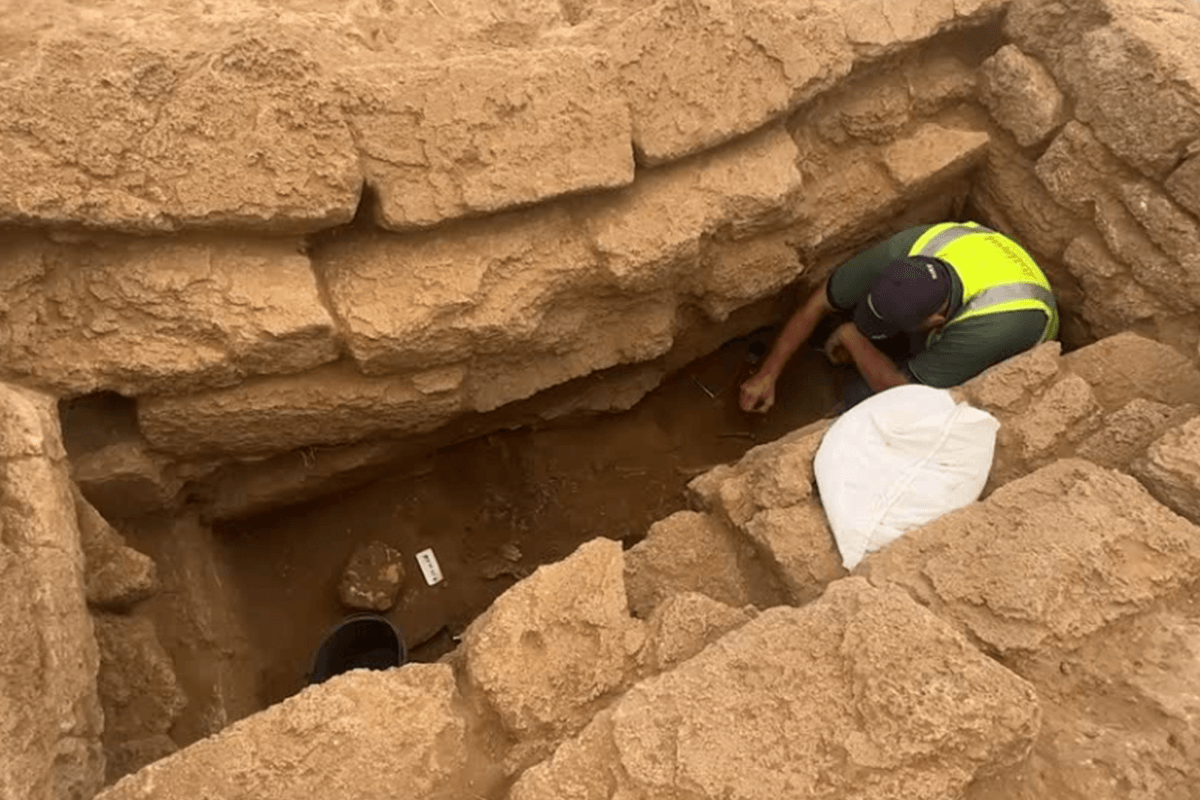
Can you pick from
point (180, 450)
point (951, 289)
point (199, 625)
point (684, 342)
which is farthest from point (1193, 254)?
point (199, 625)

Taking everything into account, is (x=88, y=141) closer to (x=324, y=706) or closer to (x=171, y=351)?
(x=171, y=351)

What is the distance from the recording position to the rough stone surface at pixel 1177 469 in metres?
2.28

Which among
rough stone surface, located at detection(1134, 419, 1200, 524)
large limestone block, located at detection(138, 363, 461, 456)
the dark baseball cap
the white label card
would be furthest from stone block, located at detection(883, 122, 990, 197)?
the white label card

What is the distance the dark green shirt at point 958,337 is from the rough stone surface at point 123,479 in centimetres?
252

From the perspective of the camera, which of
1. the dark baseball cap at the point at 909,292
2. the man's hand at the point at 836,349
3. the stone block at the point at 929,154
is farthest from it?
the man's hand at the point at 836,349

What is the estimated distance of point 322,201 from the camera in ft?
7.91

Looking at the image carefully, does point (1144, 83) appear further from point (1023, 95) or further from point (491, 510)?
point (491, 510)

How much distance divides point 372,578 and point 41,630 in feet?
5.58

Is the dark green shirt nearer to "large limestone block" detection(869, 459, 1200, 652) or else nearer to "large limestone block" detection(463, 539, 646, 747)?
"large limestone block" detection(869, 459, 1200, 652)

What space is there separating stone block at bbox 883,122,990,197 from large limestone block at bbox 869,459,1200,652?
59.6 inches

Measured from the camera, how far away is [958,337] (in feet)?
10.9

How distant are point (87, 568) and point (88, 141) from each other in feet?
3.65

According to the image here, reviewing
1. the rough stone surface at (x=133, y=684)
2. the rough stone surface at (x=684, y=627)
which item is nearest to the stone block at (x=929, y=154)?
the rough stone surface at (x=684, y=627)

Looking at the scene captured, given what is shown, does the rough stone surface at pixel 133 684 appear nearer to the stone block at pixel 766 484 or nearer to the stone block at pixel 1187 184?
the stone block at pixel 766 484
